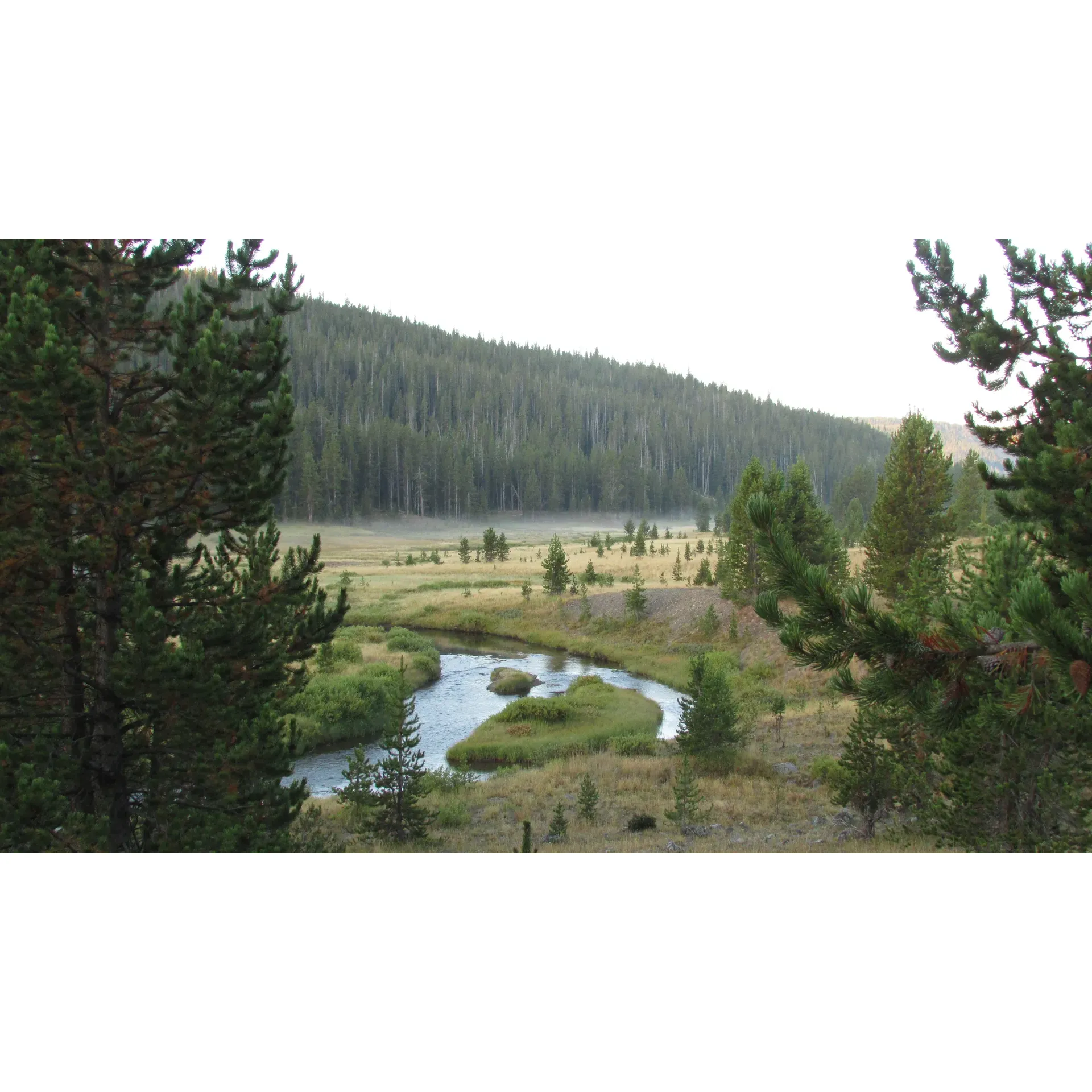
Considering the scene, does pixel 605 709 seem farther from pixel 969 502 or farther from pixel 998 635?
pixel 969 502

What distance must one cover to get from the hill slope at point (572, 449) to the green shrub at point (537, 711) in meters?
5.70

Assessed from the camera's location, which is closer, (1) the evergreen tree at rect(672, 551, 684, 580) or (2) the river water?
(2) the river water

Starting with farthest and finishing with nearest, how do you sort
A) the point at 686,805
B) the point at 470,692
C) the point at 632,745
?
1. the point at 470,692
2. the point at 632,745
3. the point at 686,805

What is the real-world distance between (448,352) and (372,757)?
75.5m

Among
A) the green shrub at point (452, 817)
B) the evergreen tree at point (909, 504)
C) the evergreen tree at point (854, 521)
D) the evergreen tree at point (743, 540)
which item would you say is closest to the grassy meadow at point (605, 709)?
the green shrub at point (452, 817)

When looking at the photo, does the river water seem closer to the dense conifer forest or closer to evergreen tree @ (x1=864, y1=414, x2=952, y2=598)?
the dense conifer forest

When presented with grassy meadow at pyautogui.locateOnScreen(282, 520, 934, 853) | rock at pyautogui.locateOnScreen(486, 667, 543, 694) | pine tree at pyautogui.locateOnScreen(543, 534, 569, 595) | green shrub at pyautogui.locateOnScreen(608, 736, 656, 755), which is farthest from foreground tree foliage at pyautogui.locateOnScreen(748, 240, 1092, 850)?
pine tree at pyautogui.locateOnScreen(543, 534, 569, 595)

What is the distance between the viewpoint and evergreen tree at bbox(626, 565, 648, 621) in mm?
21031

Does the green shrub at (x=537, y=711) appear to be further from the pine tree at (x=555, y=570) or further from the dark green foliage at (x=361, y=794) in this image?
the pine tree at (x=555, y=570)

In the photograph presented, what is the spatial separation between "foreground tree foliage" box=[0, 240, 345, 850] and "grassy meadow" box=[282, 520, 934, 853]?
12.0 feet

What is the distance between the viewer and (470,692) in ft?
60.1

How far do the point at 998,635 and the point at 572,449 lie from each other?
18.2 m

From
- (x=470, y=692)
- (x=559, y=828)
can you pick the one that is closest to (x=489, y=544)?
(x=470, y=692)

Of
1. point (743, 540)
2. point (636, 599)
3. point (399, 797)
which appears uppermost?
point (743, 540)
